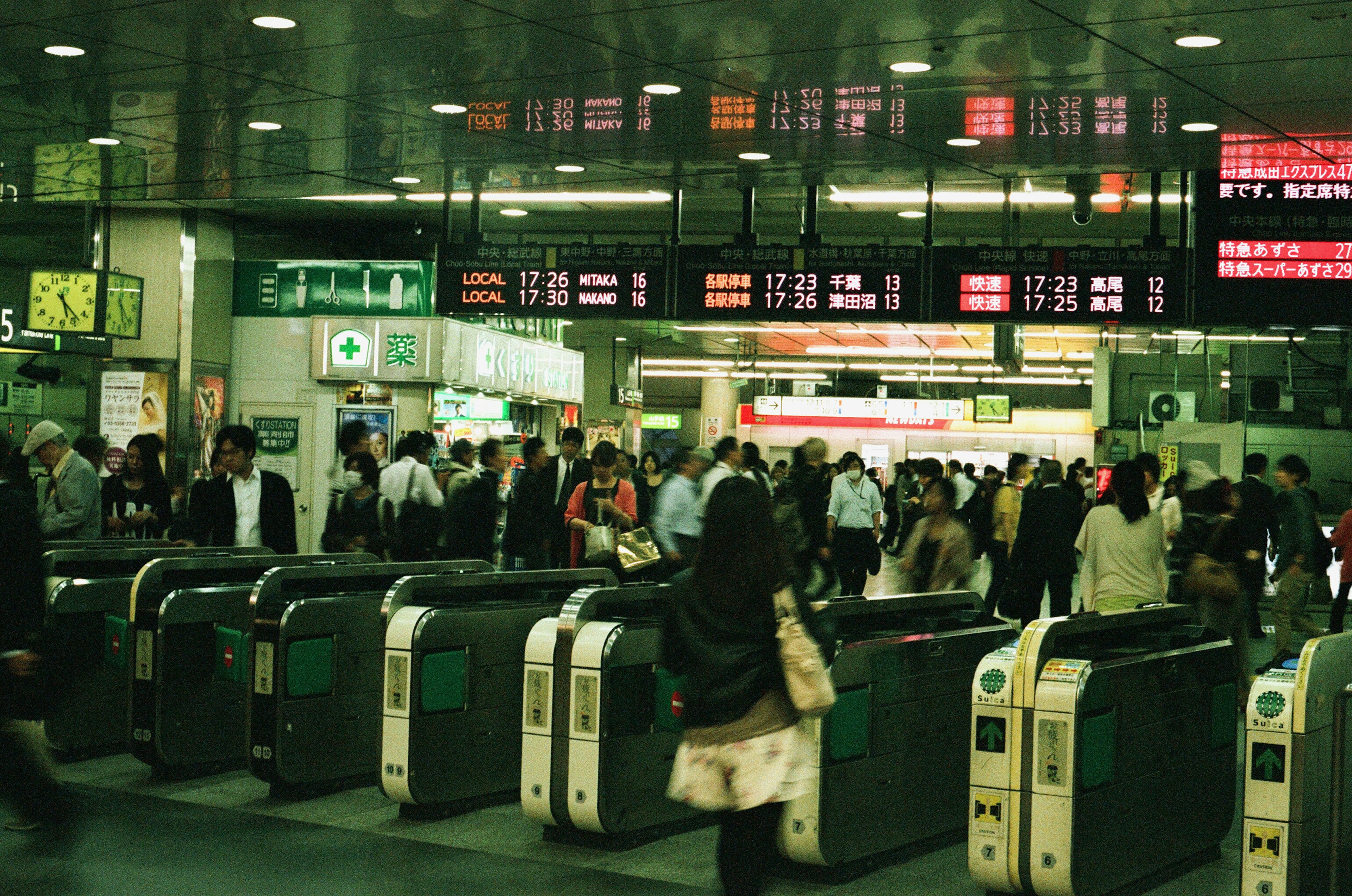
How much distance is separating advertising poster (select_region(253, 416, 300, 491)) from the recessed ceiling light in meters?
11.2

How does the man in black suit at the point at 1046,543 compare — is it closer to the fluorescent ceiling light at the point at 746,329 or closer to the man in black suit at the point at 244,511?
the man in black suit at the point at 244,511

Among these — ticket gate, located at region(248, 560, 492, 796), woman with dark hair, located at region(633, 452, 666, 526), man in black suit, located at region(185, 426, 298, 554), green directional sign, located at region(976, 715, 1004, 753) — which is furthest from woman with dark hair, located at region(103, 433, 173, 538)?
green directional sign, located at region(976, 715, 1004, 753)

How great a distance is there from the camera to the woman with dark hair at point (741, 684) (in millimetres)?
3779

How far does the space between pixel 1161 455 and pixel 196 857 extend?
1543 centimetres

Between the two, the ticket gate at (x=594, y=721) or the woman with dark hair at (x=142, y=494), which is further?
the woman with dark hair at (x=142, y=494)

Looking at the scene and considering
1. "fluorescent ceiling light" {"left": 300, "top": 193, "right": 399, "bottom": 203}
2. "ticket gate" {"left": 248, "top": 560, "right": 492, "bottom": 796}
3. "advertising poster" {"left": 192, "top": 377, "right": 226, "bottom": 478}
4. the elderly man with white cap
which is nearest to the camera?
"ticket gate" {"left": 248, "top": 560, "right": 492, "bottom": 796}

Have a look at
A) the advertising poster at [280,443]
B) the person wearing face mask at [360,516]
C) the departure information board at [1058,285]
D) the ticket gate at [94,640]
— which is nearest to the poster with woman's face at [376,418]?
the advertising poster at [280,443]

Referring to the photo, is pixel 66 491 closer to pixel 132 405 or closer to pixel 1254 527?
pixel 132 405

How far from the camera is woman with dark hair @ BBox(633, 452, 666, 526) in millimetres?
13625

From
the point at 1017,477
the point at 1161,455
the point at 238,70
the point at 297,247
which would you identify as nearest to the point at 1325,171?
the point at 1017,477

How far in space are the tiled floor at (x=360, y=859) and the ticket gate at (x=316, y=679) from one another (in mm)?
198

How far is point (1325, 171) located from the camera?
9.18m

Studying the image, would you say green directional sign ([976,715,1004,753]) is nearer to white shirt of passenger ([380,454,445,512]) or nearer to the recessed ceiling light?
the recessed ceiling light

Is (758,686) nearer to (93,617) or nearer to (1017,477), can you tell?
(93,617)
